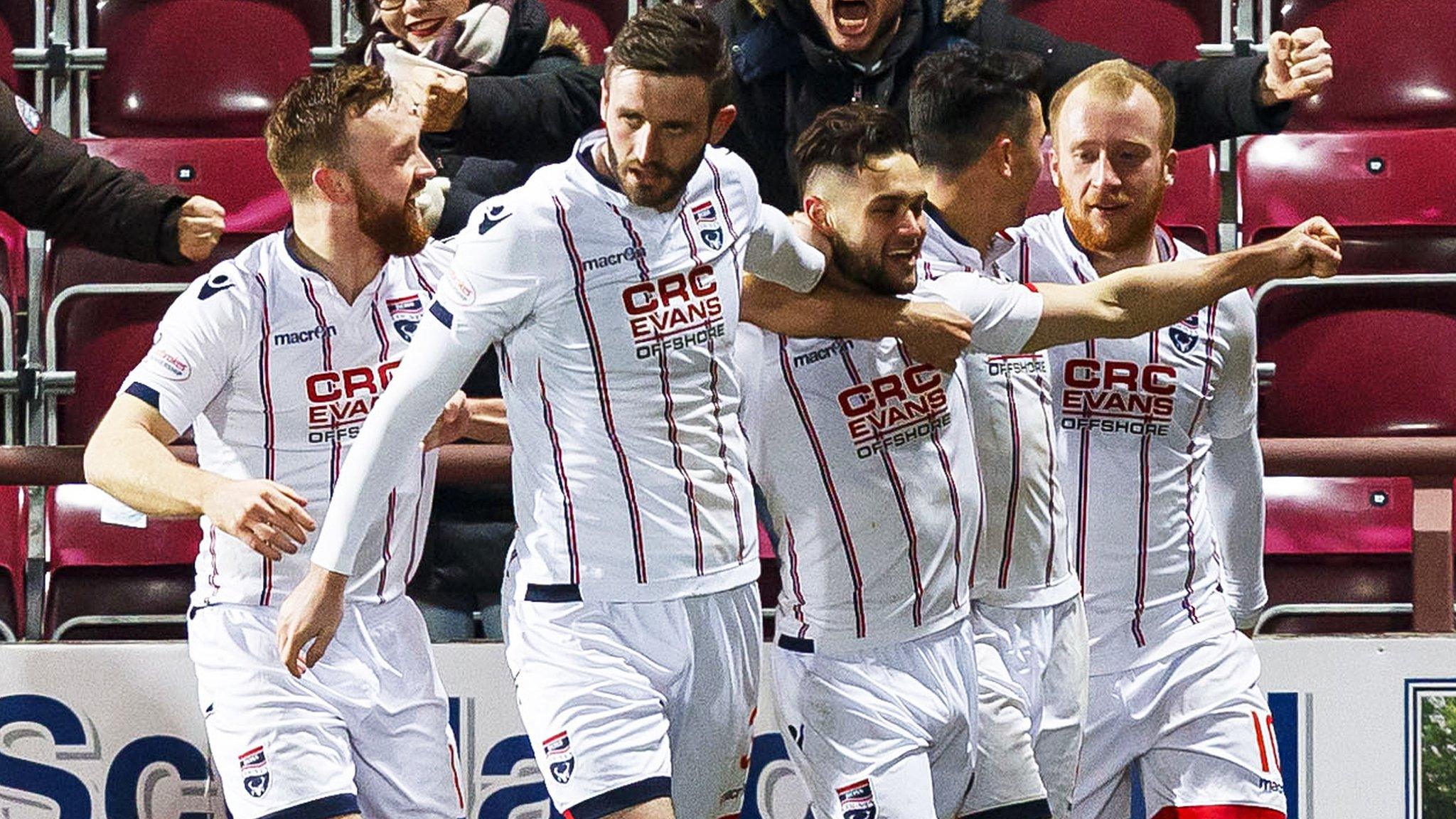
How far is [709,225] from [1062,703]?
42.3 inches

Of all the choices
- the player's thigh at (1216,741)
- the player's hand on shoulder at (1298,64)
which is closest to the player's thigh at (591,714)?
the player's thigh at (1216,741)

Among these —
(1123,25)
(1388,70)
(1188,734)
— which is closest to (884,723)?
(1188,734)

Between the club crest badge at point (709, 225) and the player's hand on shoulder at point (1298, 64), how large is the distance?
1.36 meters

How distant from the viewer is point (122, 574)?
4629 millimetres

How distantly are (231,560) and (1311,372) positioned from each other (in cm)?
294

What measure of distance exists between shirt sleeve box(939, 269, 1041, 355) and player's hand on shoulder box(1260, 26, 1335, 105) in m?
0.89

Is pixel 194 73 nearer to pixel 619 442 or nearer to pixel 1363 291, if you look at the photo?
pixel 619 442

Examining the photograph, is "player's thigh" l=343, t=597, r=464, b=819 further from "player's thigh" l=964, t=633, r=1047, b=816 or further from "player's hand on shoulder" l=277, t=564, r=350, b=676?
"player's thigh" l=964, t=633, r=1047, b=816

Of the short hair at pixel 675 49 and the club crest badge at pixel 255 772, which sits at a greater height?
the short hair at pixel 675 49

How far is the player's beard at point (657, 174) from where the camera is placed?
313 centimetres

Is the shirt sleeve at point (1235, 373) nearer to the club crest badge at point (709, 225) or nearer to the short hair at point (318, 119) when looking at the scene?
the club crest badge at point (709, 225)

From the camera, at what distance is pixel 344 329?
3.49 metres

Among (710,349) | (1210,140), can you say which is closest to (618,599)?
(710,349)

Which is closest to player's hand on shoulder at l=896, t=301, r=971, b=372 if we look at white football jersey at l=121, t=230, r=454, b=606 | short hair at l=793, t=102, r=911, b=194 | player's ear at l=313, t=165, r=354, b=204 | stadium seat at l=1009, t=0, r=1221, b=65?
short hair at l=793, t=102, r=911, b=194
